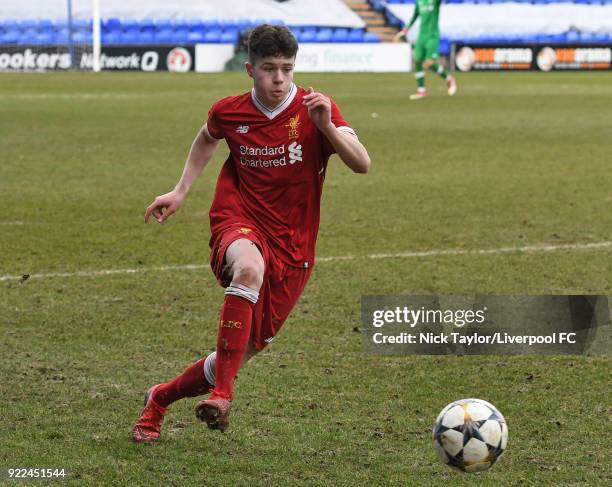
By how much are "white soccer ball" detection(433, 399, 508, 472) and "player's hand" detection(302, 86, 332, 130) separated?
1191 mm

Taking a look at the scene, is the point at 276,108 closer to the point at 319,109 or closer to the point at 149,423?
the point at 319,109

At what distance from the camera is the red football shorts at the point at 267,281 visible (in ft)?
15.3

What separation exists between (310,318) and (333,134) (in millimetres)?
2509

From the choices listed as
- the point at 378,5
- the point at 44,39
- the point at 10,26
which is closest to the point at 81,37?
the point at 44,39

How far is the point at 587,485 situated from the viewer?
4.27 m

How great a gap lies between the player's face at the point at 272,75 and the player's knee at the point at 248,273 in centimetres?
69

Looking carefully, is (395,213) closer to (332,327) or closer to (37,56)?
(332,327)

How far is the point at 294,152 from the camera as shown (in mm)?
4770

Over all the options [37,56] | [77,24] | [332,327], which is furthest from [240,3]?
[332,327]

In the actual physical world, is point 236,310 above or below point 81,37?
below

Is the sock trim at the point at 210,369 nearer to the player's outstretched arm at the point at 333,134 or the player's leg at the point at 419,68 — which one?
the player's outstretched arm at the point at 333,134

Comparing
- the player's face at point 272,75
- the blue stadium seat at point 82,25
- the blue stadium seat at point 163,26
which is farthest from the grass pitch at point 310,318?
the blue stadium seat at point 163,26

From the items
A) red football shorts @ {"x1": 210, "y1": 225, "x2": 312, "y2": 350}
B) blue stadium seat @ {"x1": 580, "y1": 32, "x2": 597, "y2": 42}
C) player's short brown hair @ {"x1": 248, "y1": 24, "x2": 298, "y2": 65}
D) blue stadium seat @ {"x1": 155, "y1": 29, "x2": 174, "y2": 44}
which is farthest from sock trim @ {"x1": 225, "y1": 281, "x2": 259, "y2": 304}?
blue stadium seat @ {"x1": 580, "y1": 32, "x2": 597, "y2": 42}

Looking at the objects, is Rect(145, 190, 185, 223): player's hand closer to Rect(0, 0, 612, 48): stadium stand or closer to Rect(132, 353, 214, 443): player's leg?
Rect(132, 353, 214, 443): player's leg
